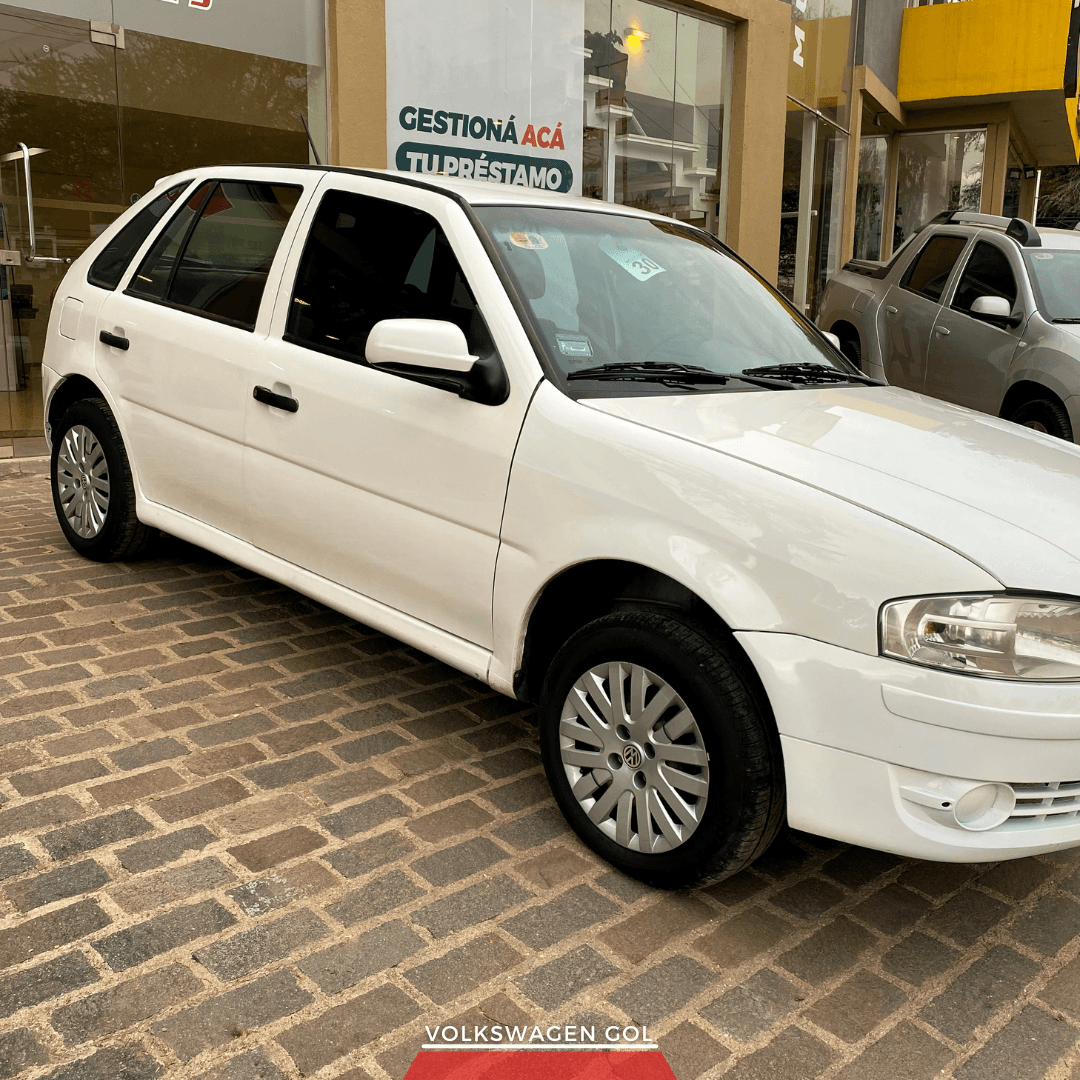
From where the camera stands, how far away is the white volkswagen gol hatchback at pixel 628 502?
2.62 meters

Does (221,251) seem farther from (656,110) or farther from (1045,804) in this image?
(656,110)

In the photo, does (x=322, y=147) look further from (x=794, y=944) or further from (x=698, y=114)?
(x=794, y=944)

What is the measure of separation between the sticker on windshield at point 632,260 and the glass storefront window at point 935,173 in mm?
20593

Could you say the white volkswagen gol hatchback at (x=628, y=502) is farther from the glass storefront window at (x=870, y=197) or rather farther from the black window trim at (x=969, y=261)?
the glass storefront window at (x=870, y=197)

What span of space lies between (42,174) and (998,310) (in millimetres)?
6777

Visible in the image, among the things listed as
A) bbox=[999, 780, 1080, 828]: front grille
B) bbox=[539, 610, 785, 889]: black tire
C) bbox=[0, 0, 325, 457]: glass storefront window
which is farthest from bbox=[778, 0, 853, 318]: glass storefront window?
bbox=[999, 780, 1080, 828]: front grille

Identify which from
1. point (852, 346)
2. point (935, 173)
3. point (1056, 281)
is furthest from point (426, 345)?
point (935, 173)

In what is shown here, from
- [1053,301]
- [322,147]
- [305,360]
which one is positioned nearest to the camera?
[305,360]

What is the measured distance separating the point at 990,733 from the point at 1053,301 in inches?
268

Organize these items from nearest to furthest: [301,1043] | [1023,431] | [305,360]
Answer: [301,1043], [1023,431], [305,360]

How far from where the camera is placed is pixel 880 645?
8.49ft

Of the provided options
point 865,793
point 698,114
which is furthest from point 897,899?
point 698,114

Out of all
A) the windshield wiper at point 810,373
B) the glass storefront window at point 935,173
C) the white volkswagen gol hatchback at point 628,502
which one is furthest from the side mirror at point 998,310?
the glass storefront window at point 935,173

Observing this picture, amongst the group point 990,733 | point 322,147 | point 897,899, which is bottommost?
point 897,899
